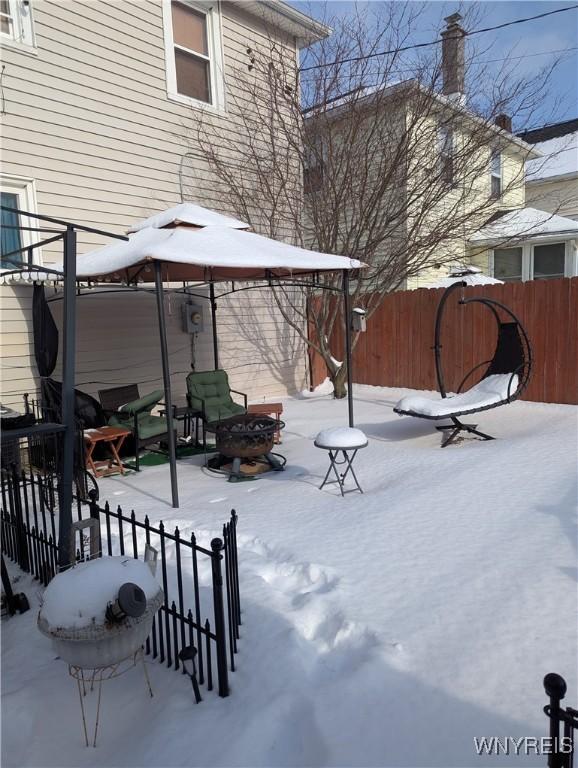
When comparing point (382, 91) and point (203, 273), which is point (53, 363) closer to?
point (203, 273)

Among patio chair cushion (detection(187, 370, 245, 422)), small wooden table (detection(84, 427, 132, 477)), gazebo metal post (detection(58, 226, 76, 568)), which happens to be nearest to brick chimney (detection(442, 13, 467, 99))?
patio chair cushion (detection(187, 370, 245, 422))

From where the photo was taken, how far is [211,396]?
7.50 meters

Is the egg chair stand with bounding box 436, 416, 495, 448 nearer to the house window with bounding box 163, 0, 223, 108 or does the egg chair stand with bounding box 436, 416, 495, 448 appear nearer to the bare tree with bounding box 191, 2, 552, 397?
the bare tree with bounding box 191, 2, 552, 397

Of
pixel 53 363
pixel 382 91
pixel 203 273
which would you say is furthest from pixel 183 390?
pixel 382 91

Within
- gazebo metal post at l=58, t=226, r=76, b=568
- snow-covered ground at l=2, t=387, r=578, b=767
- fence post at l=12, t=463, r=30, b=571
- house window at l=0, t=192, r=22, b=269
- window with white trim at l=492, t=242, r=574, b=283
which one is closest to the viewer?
snow-covered ground at l=2, t=387, r=578, b=767

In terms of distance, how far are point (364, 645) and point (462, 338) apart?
735 centimetres

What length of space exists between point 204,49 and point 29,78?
347 cm

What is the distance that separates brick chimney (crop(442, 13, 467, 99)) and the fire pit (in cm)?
746

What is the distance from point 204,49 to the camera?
29.7 ft

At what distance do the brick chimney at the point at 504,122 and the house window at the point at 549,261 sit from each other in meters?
5.36

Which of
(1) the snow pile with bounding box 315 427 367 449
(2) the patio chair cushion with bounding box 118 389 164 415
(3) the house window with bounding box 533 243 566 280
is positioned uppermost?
(3) the house window with bounding box 533 243 566 280

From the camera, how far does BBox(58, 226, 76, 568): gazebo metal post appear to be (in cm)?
288

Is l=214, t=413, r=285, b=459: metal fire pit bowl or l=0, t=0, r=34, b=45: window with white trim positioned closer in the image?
l=214, t=413, r=285, b=459: metal fire pit bowl

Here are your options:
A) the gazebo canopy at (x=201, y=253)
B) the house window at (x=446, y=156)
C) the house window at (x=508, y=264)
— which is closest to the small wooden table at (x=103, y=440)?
the gazebo canopy at (x=201, y=253)
